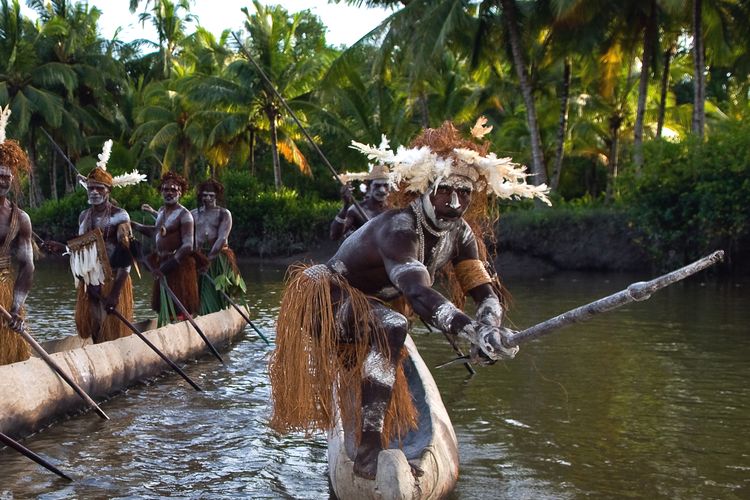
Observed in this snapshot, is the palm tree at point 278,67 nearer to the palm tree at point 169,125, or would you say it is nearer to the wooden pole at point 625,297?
the palm tree at point 169,125

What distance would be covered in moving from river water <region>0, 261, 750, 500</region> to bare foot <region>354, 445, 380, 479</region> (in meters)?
0.70

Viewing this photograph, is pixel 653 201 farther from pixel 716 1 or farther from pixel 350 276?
pixel 350 276

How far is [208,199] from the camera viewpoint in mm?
10188

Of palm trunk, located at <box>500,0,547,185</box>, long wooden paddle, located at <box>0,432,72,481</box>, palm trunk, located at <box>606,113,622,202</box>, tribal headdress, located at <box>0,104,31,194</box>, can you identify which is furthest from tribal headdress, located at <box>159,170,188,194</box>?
palm trunk, located at <box>606,113,622,202</box>

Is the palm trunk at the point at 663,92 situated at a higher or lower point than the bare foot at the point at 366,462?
higher

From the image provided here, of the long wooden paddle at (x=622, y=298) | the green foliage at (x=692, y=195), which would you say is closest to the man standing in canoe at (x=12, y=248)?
the long wooden paddle at (x=622, y=298)

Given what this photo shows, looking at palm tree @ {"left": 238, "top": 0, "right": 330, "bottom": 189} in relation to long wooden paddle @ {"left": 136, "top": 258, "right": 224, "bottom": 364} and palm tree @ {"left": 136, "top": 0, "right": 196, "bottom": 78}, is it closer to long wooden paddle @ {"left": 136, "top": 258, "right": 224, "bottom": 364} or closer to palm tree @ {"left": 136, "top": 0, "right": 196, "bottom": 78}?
palm tree @ {"left": 136, "top": 0, "right": 196, "bottom": 78}

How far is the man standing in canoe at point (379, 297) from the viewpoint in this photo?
169 inches

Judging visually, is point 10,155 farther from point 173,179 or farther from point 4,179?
point 173,179

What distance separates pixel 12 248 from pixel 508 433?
11.3 ft

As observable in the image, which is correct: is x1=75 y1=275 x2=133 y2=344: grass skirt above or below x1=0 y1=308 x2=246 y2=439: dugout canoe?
above

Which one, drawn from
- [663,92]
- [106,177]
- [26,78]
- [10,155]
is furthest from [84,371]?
[26,78]

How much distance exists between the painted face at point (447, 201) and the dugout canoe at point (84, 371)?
9.17 ft

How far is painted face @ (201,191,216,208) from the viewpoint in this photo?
10.1m
